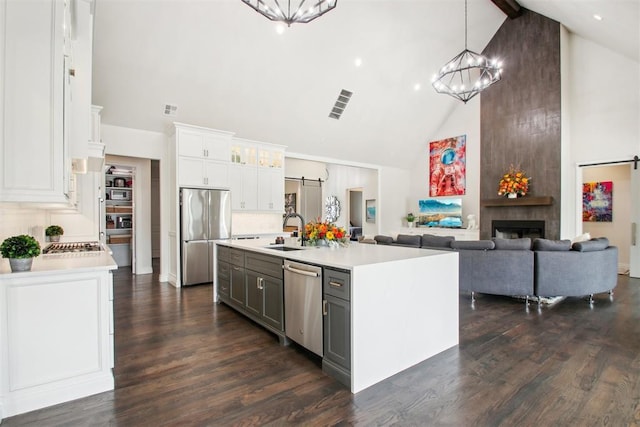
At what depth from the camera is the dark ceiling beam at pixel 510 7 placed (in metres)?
6.58

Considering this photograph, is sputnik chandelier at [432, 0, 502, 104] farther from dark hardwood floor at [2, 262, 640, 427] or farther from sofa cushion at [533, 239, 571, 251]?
dark hardwood floor at [2, 262, 640, 427]

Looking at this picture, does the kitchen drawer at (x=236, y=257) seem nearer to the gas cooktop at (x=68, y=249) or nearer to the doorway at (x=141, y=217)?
the gas cooktop at (x=68, y=249)

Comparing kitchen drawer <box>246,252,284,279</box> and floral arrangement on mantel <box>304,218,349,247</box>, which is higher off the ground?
floral arrangement on mantel <box>304,218,349,247</box>

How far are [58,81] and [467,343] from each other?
3.85 metres

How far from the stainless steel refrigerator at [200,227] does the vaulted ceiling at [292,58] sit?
4.63 ft

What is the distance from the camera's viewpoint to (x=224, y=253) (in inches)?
169

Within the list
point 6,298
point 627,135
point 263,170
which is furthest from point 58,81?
point 627,135

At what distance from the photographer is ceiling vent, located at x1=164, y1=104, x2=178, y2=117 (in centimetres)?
552

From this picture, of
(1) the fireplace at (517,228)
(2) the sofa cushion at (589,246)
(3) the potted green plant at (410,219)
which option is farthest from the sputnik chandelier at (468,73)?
(3) the potted green plant at (410,219)

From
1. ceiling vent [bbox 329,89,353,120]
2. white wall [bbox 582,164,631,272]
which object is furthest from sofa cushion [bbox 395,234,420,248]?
white wall [bbox 582,164,631,272]

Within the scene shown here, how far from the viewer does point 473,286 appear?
453cm

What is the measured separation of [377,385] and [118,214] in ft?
25.8

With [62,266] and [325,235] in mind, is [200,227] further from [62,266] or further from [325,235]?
[62,266]

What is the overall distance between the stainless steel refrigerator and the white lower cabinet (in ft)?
11.2
